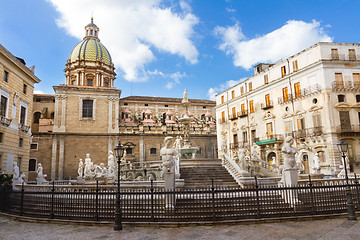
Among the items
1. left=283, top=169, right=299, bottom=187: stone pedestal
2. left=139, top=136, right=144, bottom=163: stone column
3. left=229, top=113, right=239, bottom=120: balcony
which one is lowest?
left=283, top=169, right=299, bottom=187: stone pedestal

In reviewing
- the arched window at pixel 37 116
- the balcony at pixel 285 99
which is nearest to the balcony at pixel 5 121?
the arched window at pixel 37 116

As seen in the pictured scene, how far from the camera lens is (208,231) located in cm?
707

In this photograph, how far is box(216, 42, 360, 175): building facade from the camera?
79.3ft

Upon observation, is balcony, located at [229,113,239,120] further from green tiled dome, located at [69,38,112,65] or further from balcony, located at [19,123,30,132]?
green tiled dome, located at [69,38,112,65]

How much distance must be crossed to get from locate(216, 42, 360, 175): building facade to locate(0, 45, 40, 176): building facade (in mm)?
16550

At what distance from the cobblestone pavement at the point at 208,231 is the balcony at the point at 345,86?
2008cm

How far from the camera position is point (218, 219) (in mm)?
7840

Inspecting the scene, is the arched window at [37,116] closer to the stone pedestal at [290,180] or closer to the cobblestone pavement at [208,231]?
the cobblestone pavement at [208,231]

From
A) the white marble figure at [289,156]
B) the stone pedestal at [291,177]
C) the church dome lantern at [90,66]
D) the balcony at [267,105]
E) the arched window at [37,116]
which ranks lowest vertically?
the stone pedestal at [291,177]

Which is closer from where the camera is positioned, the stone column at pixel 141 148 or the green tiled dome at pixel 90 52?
the stone column at pixel 141 148

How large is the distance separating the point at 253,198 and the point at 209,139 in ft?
111

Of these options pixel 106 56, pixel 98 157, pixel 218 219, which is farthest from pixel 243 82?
pixel 218 219

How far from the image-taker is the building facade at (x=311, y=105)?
79.3 feet

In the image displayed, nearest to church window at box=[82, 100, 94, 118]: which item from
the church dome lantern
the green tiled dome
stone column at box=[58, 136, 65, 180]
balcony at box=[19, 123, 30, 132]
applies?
stone column at box=[58, 136, 65, 180]
